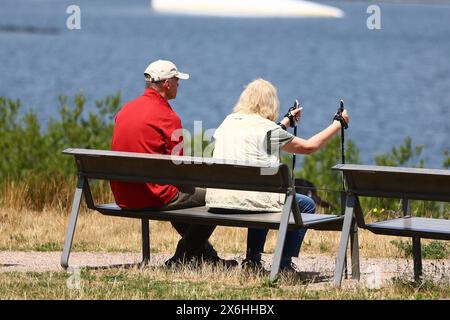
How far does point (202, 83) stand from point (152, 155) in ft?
159

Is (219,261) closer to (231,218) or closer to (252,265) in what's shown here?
(252,265)

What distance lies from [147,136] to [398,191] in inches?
63.3

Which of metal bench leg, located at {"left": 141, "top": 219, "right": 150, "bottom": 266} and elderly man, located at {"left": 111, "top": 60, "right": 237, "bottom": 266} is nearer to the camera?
elderly man, located at {"left": 111, "top": 60, "right": 237, "bottom": 266}

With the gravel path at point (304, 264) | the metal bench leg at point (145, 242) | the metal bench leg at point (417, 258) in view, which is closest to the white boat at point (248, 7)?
the gravel path at point (304, 264)

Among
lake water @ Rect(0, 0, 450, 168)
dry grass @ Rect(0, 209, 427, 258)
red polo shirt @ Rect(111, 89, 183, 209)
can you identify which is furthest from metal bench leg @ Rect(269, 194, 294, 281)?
lake water @ Rect(0, 0, 450, 168)

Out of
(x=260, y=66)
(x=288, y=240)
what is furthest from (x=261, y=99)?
(x=260, y=66)

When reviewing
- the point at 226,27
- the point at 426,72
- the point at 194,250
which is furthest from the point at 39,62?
the point at 194,250

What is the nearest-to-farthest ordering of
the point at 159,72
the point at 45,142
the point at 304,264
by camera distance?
the point at 159,72
the point at 304,264
the point at 45,142

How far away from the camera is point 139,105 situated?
7488 mm

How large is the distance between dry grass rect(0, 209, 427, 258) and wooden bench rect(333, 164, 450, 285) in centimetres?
167

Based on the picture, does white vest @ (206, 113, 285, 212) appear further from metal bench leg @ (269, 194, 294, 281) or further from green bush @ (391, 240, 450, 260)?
green bush @ (391, 240, 450, 260)

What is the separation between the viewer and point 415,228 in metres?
6.79

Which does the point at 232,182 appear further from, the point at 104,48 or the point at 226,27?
the point at 226,27

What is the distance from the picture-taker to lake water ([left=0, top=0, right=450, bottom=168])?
42062 millimetres
